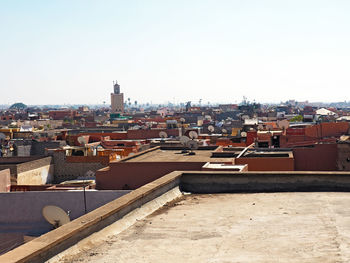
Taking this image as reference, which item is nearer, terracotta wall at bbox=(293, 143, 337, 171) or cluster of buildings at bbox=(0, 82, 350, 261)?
cluster of buildings at bbox=(0, 82, 350, 261)

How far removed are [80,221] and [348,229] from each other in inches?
119

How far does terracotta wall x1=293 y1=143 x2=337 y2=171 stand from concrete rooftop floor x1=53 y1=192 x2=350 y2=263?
40.2 ft

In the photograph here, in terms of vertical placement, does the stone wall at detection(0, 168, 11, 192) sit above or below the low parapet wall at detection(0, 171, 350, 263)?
below

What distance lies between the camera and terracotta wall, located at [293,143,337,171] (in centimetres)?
2009

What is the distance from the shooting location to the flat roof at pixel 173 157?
1836 cm

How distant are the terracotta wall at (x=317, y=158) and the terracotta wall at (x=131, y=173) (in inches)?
205

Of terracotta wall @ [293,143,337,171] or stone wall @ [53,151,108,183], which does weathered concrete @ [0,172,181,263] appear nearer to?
terracotta wall @ [293,143,337,171]

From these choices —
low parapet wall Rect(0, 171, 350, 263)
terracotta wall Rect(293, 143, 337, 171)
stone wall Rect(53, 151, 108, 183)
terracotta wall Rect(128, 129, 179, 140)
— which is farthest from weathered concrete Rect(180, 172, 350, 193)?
terracotta wall Rect(128, 129, 179, 140)

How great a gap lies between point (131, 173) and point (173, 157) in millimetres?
2518

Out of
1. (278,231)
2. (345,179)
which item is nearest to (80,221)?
(278,231)

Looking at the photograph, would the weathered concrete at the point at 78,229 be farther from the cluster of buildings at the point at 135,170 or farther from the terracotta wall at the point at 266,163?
the terracotta wall at the point at 266,163

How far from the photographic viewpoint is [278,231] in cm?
603

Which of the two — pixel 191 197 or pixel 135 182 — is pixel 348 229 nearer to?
pixel 191 197

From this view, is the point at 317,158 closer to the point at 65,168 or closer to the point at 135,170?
the point at 135,170
